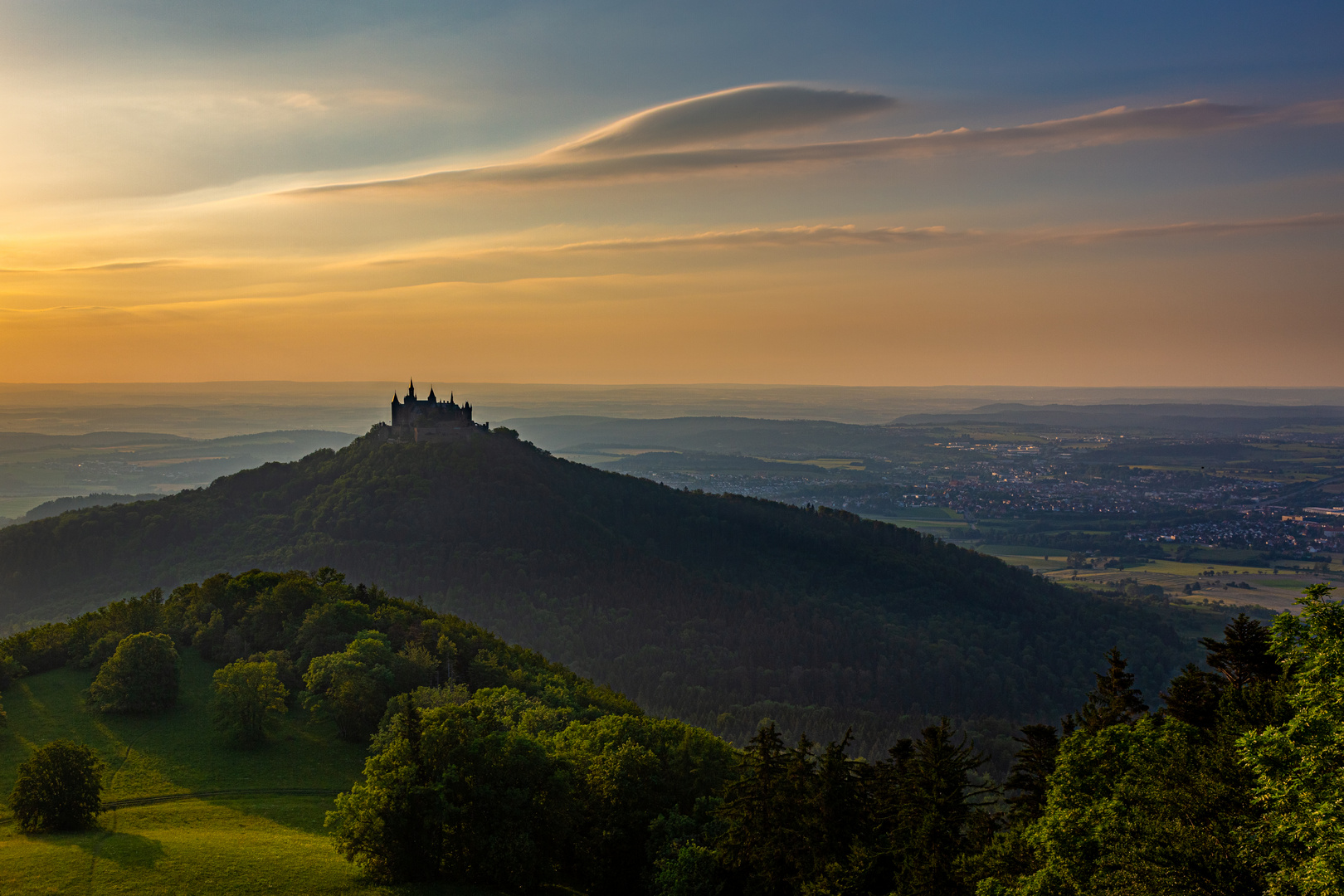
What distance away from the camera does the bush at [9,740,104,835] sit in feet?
148

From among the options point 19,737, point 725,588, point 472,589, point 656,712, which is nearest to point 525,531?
point 472,589

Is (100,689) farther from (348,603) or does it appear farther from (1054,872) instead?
(1054,872)

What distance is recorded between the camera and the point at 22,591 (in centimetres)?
15188

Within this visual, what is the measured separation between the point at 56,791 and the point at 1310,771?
55158 mm

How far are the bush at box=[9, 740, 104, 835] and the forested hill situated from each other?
92.1m

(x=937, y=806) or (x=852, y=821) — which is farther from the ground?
(x=937, y=806)

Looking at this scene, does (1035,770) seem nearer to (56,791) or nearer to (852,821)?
(852,821)

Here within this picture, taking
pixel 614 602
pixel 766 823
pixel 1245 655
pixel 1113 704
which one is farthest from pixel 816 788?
pixel 614 602

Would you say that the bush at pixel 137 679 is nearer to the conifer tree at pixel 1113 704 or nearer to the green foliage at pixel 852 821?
the green foliage at pixel 852 821

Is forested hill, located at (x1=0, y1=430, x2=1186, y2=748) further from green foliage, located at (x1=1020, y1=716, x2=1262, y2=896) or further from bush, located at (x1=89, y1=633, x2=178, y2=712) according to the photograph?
Result: green foliage, located at (x1=1020, y1=716, x2=1262, y2=896)

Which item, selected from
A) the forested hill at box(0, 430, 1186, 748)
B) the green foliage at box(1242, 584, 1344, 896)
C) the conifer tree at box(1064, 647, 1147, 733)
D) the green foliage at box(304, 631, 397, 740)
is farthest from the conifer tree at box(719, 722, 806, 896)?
the forested hill at box(0, 430, 1186, 748)

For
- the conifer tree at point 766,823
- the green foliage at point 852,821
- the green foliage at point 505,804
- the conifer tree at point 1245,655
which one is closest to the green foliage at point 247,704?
the green foliage at point 505,804

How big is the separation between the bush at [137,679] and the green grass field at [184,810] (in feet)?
3.40

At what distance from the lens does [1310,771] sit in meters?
21.7
